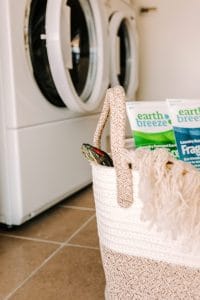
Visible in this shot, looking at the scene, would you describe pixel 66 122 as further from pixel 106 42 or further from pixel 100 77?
pixel 106 42

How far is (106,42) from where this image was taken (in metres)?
1.20

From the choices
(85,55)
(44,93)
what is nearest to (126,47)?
(85,55)

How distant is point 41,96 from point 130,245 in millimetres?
611

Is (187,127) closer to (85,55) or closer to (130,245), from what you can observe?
(130,245)

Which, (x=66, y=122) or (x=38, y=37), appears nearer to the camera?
(x=38, y=37)

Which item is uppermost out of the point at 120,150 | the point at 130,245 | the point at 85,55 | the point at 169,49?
the point at 169,49

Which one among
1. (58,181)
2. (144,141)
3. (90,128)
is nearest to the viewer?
(144,141)

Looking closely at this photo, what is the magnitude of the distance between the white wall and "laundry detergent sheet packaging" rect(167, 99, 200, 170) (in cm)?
150

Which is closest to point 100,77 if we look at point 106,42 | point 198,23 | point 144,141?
point 106,42

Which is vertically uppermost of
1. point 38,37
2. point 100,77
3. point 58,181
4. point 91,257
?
point 38,37

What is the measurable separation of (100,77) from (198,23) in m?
1.06

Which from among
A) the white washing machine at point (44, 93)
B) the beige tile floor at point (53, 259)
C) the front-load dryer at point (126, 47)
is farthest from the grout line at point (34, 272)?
the front-load dryer at point (126, 47)

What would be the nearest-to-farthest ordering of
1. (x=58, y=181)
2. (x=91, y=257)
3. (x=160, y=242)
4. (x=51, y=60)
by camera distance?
(x=160, y=242) < (x=91, y=257) < (x=51, y=60) < (x=58, y=181)

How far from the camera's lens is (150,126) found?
0.58m
